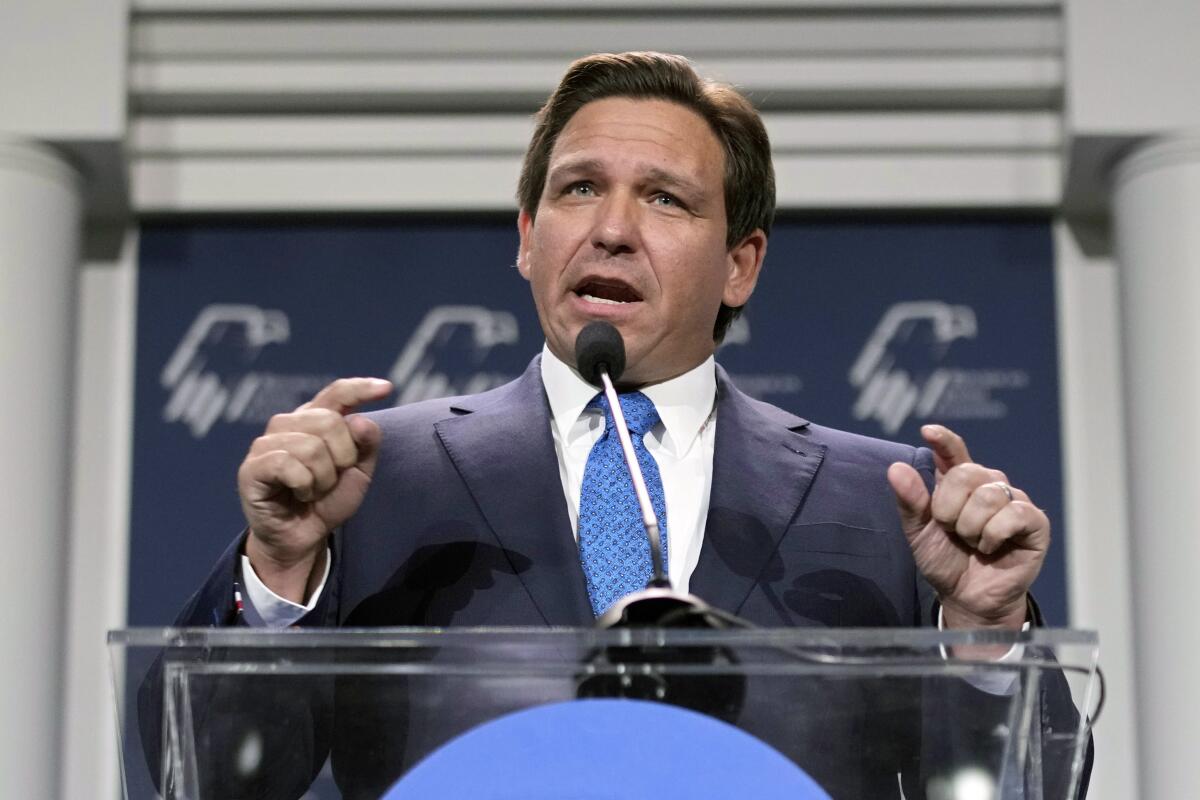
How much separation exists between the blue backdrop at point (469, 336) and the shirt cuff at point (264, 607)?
9.01ft

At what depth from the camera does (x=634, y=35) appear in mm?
4480

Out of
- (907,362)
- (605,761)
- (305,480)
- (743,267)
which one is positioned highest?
(907,362)

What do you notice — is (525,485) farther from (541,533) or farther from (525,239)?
(525,239)

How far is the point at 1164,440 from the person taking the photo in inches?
166

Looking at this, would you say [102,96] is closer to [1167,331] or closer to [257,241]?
[257,241]

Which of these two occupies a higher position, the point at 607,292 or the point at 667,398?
the point at 607,292

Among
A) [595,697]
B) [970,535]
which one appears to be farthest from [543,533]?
[595,697]

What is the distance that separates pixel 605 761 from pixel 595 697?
0.31 ft

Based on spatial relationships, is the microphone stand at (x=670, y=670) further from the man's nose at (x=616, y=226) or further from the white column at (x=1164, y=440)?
the white column at (x=1164, y=440)

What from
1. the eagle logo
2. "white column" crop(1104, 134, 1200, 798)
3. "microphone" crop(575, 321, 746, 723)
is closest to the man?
"microphone" crop(575, 321, 746, 723)

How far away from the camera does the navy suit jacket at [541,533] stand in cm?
187

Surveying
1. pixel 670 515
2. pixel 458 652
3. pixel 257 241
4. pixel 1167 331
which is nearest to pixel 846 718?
pixel 458 652

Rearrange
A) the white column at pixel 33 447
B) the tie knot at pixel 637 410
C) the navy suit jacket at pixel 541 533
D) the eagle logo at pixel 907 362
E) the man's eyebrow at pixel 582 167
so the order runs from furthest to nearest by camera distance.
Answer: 1. the eagle logo at pixel 907 362
2. the white column at pixel 33 447
3. the man's eyebrow at pixel 582 167
4. the tie knot at pixel 637 410
5. the navy suit jacket at pixel 541 533

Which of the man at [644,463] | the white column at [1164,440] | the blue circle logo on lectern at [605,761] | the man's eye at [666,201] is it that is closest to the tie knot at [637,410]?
the man at [644,463]
